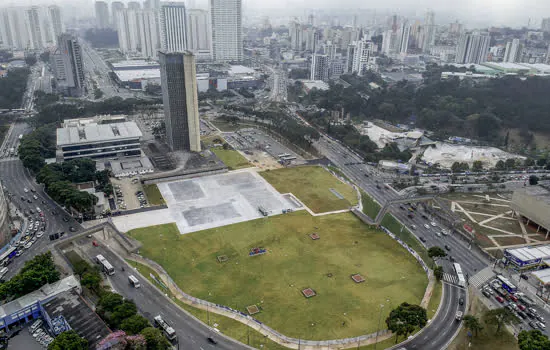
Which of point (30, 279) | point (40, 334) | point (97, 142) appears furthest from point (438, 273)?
point (97, 142)

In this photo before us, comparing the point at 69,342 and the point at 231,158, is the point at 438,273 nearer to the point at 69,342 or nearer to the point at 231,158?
the point at 69,342

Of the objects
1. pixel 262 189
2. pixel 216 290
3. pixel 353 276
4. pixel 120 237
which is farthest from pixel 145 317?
pixel 262 189

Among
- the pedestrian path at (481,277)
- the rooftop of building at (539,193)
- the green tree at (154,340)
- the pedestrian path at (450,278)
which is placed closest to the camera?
the green tree at (154,340)

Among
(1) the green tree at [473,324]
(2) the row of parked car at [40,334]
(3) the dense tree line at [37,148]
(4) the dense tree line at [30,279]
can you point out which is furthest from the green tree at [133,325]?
(3) the dense tree line at [37,148]

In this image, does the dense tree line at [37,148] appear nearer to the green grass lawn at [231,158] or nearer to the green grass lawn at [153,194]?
the green grass lawn at [153,194]

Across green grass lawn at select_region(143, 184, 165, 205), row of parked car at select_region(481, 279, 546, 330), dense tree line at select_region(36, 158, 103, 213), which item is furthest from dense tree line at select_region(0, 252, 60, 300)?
row of parked car at select_region(481, 279, 546, 330)

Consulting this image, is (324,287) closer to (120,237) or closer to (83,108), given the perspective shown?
(120,237)

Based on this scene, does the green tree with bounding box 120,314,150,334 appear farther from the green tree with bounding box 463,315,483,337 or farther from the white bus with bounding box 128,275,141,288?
the green tree with bounding box 463,315,483,337
